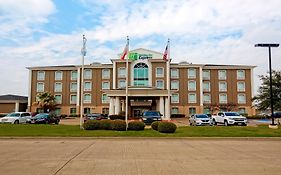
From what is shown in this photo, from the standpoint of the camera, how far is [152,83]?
6662 centimetres

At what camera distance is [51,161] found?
425 inches

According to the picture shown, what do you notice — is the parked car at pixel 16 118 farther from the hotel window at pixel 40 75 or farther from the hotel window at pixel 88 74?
the hotel window at pixel 40 75

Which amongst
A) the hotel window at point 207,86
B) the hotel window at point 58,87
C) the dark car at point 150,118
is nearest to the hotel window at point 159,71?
the hotel window at point 207,86

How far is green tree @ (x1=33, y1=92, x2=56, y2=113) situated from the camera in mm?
67750

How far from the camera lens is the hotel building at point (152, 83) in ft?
221

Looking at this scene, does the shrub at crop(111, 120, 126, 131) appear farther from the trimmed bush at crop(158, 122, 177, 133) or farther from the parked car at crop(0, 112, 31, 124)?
the parked car at crop(0, 112, 31, 124)

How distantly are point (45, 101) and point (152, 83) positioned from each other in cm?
2316

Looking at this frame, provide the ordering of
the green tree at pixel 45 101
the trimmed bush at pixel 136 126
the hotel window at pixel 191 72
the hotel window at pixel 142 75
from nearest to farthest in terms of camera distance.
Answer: the trimmed bush at pixel 136 126 → the hotel window at pixel 142 75 → the green tree at pixel 45 101 → the hotel window at pixel 191 72

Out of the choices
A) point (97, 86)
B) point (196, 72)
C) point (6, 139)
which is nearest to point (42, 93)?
point (97, 86)

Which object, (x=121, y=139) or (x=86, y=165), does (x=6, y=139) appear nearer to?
(x=121, y=139)

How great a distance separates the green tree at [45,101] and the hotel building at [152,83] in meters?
2.47

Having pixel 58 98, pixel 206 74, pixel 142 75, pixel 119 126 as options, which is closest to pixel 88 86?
pixel 58 98

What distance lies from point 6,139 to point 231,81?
57939 mm

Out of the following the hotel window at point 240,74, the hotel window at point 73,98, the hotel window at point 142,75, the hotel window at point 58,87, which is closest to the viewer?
the hotel window at point 142,75
